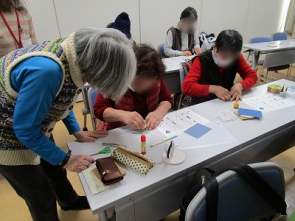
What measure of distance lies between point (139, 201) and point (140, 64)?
678mm

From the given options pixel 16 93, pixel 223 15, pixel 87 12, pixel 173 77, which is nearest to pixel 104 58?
pixel 16 93

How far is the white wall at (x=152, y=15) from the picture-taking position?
2.82m

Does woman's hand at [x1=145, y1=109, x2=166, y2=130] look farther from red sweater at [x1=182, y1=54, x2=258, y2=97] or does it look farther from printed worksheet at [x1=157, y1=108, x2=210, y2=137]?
red sweater at [x1=182, y1=54, x2=258, y2=97]

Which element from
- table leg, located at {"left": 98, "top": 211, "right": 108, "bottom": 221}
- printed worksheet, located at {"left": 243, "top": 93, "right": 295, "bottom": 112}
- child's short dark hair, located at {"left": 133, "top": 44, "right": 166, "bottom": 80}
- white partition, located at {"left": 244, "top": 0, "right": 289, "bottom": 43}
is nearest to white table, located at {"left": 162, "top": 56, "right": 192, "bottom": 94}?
printed worksheet, located at {"left": 243, "top": 93, "right": 295, "bottom": 112}

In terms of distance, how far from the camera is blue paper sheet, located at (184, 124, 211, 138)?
111 centimetres

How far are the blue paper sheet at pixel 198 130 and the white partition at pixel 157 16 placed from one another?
2.60m

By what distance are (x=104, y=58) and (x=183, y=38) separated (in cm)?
281

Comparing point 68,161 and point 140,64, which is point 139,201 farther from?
point 140,64

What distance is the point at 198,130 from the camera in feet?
3.75

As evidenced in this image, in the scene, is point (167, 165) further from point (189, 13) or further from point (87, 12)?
point (87, 12)

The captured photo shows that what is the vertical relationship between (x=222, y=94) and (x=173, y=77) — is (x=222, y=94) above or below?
above

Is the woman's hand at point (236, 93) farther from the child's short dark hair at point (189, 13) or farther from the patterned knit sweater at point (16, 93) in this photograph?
the child's short dark hair at point (189, 13)

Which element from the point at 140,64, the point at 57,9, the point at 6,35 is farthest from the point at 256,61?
the point at 6,35

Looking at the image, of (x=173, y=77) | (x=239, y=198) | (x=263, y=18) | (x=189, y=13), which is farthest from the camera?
(x=263, y=18)
